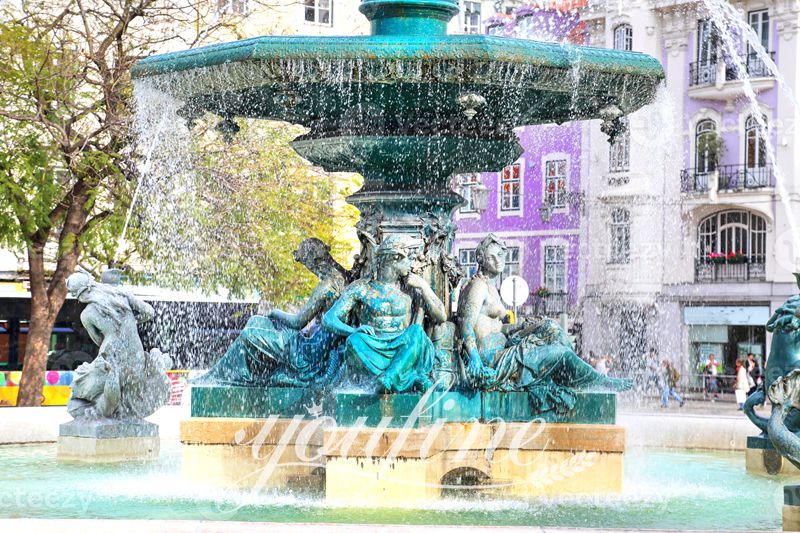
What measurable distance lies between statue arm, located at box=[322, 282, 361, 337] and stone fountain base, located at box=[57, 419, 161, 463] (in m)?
3.13

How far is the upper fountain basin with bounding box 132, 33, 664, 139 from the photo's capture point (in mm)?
9133

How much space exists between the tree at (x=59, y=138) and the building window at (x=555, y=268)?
93.7 ft

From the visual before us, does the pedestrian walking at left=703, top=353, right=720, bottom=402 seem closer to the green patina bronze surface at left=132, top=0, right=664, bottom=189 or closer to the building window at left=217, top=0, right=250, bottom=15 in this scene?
the building window at left=217, top=0, right=250, bottom=15

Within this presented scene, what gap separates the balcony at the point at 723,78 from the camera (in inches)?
1713

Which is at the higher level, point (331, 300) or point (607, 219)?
point (607, 219)

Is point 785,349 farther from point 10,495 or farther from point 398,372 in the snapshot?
point 10,495

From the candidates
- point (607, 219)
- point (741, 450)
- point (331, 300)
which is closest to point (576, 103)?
point (331, 300)

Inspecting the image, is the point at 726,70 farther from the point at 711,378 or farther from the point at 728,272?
the point at 711,378

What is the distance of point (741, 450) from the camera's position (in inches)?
535

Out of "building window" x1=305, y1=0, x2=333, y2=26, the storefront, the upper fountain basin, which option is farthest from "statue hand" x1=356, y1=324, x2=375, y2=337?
"building window" x1=305, y1=0, x2=333, y2=26

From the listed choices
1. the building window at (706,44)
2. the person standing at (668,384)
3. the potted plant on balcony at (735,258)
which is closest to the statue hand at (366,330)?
the person standing at (668,384)

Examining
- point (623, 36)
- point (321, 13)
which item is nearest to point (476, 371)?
point (321, 13)

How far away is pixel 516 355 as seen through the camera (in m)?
10.1

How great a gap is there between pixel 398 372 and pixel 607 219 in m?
37.5
